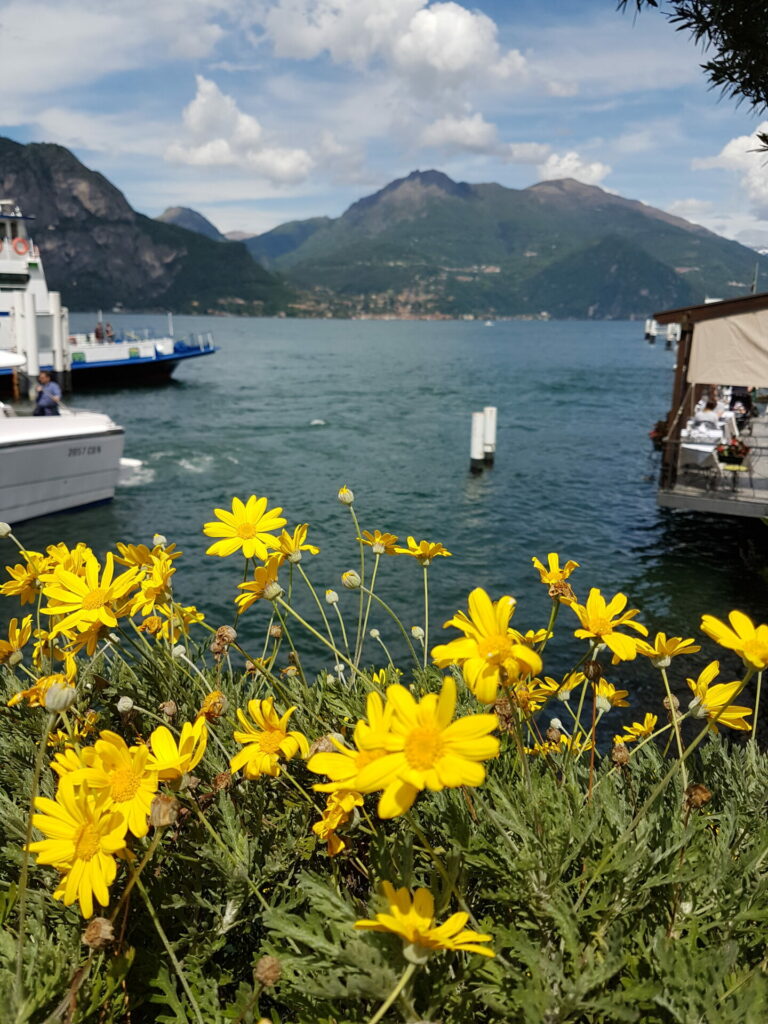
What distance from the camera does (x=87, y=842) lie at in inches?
51.4

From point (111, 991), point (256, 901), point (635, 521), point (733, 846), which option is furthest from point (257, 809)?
point (635, 521)

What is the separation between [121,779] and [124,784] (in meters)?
0.01

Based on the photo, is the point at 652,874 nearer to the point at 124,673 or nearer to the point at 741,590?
the point at 124,673

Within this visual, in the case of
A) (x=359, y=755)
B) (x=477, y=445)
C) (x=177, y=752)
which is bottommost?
(x=477, y=445)

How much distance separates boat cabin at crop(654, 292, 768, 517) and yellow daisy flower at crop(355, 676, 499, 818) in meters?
12.3

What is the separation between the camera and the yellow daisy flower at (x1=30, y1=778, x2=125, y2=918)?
1.26 metres

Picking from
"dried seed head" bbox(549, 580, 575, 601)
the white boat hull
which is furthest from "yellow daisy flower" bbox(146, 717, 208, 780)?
the white boat hull

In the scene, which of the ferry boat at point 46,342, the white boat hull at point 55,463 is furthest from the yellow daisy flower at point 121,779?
the ferry boat at point 46,342

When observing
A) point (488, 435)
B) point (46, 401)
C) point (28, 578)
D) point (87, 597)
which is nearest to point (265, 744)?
point (87, 597)

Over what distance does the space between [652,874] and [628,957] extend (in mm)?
208

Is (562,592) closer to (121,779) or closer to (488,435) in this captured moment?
(121,779)

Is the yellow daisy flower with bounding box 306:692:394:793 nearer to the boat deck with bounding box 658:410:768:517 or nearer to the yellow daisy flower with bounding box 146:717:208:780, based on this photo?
the yellow daisy flower with bounding box 146:717:208:780

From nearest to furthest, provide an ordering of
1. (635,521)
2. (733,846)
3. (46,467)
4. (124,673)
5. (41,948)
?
(41,948), (733,846), (124,673), (46,467), (635,521)

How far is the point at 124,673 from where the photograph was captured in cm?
254
